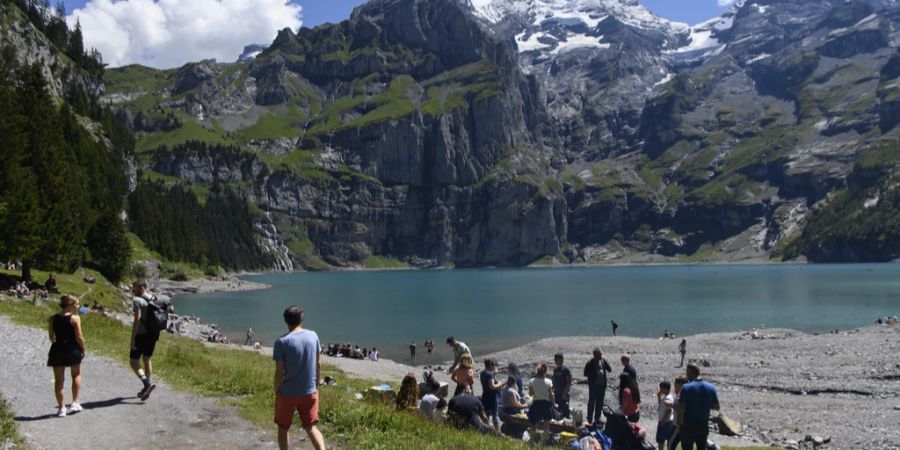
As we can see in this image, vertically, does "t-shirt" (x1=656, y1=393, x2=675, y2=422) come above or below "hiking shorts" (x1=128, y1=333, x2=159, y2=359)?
below

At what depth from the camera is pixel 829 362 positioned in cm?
4944

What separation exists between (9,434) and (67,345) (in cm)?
332

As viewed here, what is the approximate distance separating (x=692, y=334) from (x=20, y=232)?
2683 inches

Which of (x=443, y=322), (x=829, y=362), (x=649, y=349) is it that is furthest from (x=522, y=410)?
(x=443, y=322)

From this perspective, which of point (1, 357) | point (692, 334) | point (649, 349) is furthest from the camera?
point (692, 334)

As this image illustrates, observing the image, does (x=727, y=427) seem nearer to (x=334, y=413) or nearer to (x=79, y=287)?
(x=334, y=413)

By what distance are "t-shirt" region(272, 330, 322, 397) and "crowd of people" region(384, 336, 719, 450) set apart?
6.72 metres

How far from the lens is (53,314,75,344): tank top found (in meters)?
15.2

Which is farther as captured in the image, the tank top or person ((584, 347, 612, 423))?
person ((584, 347, 612, 423))

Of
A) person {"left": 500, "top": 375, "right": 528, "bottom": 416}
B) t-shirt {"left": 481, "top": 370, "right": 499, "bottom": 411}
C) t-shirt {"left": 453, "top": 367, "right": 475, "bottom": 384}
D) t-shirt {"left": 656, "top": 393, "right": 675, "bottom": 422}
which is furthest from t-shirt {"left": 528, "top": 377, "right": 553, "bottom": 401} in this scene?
t-shirt {"left": 656, "top": 393, "right": 675, "bottom": 422}

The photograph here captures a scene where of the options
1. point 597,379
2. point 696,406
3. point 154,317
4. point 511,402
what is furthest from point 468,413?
point 154,317

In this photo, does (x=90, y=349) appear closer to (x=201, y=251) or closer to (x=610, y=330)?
(x=610, y=330)

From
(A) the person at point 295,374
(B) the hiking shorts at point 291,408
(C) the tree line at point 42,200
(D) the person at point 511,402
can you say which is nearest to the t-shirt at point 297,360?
(A) the person at point 295,374

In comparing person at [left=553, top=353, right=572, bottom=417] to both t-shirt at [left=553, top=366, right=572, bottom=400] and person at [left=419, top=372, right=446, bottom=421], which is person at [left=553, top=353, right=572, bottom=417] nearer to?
t-shirt at [left=553, top=366, right=572, bottom=400]
